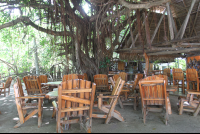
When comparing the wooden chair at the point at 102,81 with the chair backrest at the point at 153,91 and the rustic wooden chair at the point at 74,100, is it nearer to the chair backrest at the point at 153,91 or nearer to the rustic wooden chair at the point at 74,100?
the chair backrest at the point at 153,91

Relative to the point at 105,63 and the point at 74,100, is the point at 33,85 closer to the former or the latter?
the point at 74,100

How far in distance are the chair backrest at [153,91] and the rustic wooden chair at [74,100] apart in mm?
1130

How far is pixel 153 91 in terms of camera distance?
275 centimetres

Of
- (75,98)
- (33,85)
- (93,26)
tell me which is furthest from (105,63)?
(75,98)

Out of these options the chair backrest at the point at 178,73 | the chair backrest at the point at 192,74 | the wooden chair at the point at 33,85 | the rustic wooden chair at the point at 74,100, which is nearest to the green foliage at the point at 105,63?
the wooden chair at the point at 33,85

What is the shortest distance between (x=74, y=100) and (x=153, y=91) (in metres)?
1.59

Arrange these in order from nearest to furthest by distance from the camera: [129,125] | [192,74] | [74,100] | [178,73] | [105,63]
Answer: [74,100], [129,125], [192,74], [178,73], [105,63]

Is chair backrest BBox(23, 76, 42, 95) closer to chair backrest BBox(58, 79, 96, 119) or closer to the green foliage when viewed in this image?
chair backrest BBox(58, 79, 96, 119)

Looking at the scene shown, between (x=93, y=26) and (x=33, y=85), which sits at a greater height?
(x=93, y=26)

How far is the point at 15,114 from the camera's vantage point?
138 inches

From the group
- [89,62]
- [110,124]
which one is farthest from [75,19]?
[110,124]

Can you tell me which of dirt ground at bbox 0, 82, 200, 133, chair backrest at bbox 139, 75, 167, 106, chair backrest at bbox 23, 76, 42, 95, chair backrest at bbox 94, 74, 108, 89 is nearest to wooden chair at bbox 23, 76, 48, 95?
chair backrest at bbox 23, 76, 42, 95

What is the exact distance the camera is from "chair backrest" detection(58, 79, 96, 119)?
2115 millimetres

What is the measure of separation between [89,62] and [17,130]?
4197mm
